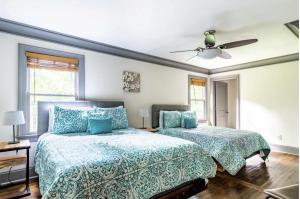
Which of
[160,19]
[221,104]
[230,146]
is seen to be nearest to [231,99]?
[221,104]

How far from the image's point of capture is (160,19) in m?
2.60

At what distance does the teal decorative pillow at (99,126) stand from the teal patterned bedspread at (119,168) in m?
0.63

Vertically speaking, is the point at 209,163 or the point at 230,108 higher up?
the point at 230,108

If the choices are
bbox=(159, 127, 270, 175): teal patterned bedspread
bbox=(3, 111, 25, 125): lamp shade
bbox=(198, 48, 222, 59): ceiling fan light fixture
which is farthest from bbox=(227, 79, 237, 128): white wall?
bbox=(3, 111, 25, 125): lamp shade

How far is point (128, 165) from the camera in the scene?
1640 millimetres

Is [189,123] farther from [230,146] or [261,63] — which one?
[261,63]

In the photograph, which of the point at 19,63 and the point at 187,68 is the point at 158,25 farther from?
the point at 187,68

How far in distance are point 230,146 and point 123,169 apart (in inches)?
82.1

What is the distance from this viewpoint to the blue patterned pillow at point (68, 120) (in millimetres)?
2748

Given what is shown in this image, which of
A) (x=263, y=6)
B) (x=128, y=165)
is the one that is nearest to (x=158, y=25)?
(x=263, y=6)

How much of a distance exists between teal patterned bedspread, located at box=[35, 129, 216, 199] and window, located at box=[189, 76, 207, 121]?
365 centimetres

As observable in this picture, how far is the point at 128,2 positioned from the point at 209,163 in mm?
2255

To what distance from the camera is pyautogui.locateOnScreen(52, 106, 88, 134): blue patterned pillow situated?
2748 millimetres

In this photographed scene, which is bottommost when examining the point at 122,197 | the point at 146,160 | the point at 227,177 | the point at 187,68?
the point at 227,177
